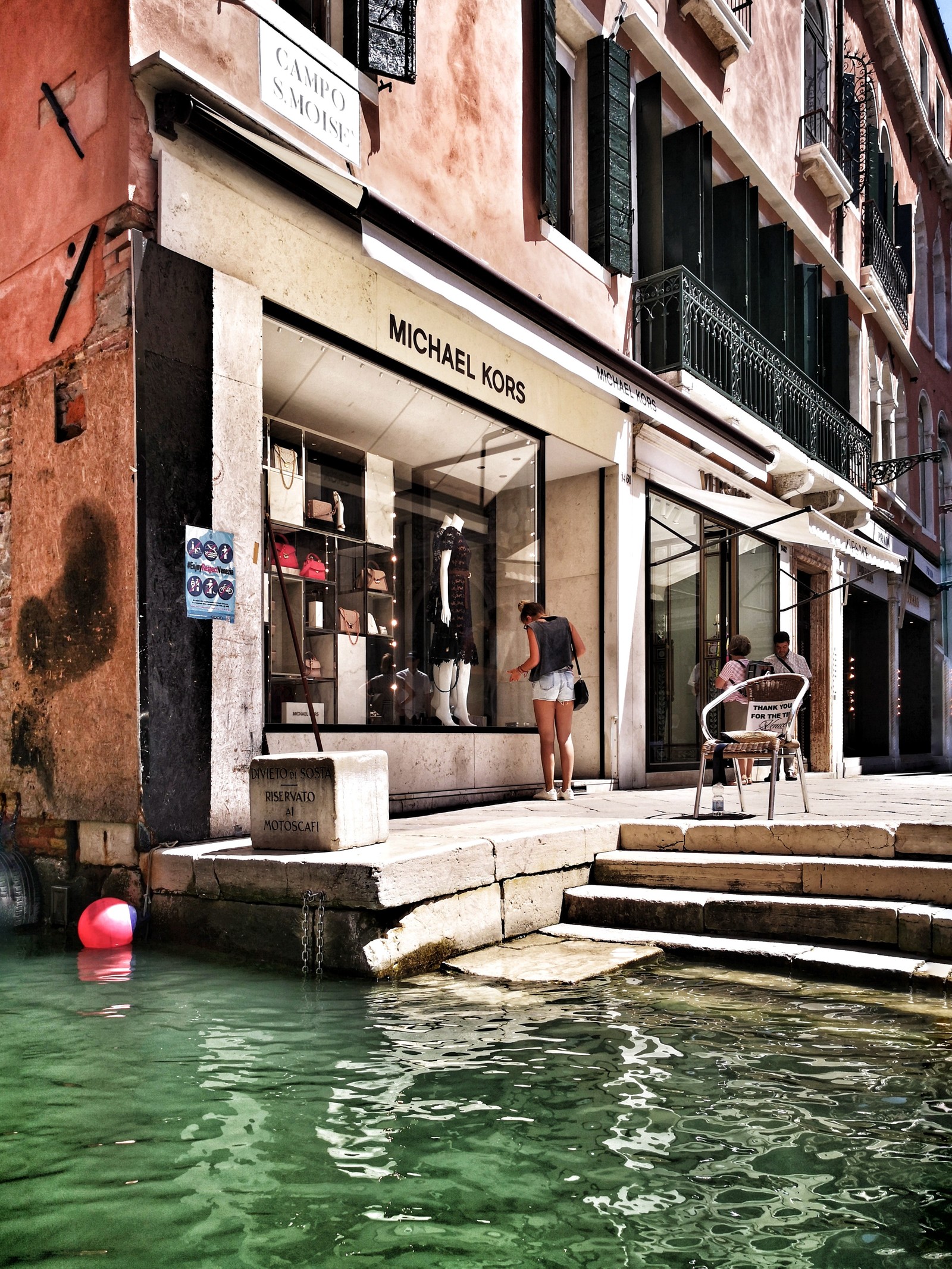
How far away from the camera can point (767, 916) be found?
5.38 metres

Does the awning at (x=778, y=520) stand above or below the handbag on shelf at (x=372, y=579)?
above

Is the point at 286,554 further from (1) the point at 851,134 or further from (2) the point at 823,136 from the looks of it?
(1) the point at 851,134

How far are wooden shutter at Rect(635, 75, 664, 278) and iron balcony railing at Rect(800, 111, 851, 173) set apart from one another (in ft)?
15.9

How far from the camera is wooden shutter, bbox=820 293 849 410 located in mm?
16672

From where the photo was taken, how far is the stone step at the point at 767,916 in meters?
4.95

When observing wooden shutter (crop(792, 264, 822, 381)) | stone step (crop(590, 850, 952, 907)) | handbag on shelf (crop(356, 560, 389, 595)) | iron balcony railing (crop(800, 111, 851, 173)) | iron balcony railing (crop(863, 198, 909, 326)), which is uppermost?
iron balcony railing (crop(800, 111, 851, 173))

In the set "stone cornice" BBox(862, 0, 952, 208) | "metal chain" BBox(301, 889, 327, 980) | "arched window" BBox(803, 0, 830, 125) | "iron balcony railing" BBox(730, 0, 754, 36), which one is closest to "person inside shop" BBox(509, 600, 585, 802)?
"metal chain" BBox(301, 889, 327, 980)

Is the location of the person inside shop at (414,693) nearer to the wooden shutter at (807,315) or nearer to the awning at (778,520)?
the awning at (778,520)

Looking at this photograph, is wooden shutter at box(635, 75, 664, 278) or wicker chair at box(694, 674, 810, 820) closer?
wicker chair at box(694, 674, 810, 820)

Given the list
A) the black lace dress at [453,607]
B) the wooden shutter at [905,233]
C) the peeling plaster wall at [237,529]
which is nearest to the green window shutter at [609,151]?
the black lace dress at [453,607]

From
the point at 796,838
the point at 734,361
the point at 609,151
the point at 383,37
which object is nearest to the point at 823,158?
the point at 734,361

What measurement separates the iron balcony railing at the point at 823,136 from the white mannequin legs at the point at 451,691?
34.7ft

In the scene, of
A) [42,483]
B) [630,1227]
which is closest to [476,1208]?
[630,1227]

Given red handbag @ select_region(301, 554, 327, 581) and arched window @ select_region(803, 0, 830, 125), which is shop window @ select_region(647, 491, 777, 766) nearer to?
red handbag @ select_region(301, 554, 327, 581)
